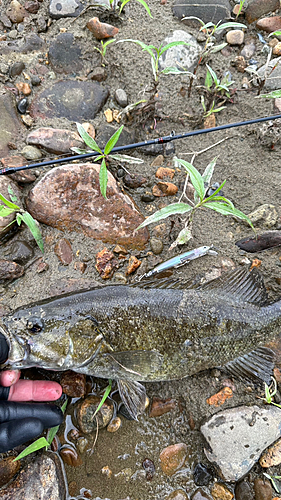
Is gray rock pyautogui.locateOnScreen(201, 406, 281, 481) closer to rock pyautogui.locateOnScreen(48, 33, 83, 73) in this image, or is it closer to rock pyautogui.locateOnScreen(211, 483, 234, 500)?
rock pyautogui.locateOnScreen(211, 483, 234, 500)

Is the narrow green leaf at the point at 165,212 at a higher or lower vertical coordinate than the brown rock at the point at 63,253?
higher

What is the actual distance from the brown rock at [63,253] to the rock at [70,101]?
1.76 meters

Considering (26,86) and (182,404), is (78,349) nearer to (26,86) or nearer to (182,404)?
(182,404)

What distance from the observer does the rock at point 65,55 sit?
15.5 feet

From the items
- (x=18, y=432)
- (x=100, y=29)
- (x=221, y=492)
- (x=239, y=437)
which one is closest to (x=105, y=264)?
(x=18, y=432)

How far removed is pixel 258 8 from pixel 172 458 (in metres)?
6.24

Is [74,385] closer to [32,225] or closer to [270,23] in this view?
[32,225]

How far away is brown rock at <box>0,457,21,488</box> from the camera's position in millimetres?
3248

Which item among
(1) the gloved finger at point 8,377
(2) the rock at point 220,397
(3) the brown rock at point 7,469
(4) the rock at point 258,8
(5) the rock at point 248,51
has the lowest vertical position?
(3) the brown rock at point 7,469

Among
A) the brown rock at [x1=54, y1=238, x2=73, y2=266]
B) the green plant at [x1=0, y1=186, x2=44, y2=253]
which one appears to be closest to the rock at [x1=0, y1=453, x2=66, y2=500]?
the brown rock at [x1=54, y1=238, x2=73, y2=266]

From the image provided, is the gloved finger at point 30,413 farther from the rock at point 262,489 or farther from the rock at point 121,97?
the rock at point 121,97

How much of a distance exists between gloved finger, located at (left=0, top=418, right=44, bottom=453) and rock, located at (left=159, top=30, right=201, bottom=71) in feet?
15.5

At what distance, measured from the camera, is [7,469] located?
327 centimetres

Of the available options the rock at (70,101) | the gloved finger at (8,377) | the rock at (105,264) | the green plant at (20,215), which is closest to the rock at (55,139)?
the rock at (70,101)
